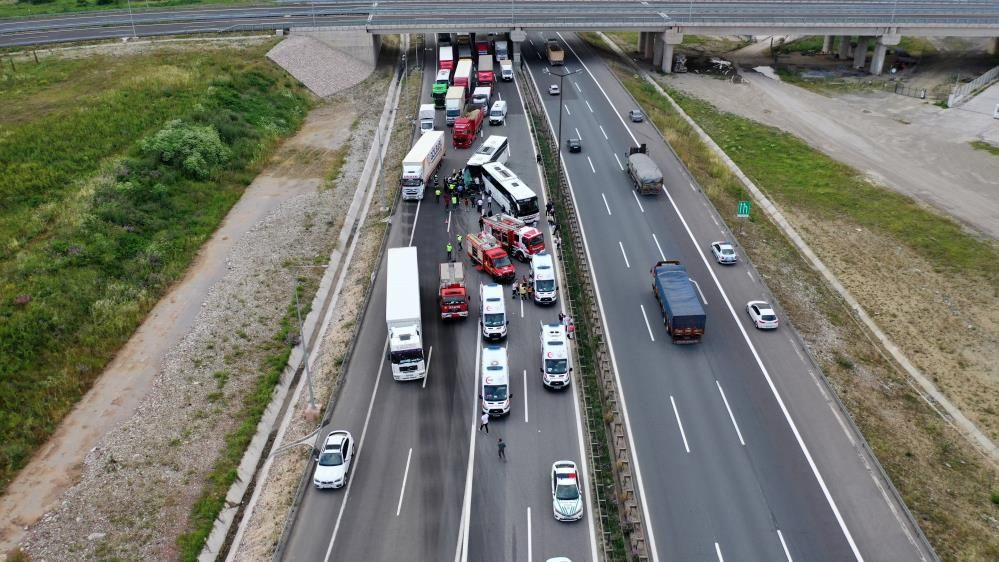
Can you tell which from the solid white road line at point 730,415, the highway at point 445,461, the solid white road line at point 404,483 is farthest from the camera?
the solid white road line at point 730,415

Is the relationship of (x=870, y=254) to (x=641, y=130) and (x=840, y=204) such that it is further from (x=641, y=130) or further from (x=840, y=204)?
(x=641, y=130)

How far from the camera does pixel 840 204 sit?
67438 mm

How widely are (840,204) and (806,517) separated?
43.3 m

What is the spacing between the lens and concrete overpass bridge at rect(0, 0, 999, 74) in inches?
3922

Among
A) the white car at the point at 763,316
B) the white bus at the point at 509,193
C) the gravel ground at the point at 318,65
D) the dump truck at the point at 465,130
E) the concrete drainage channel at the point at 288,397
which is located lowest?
the concrete drainage channel at the point at 288,397

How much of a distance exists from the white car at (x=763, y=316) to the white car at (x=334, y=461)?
86.2 feet

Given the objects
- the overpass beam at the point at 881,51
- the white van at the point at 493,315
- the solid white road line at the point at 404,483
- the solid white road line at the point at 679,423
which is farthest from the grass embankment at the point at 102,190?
the overpass beam at the point at 881,51

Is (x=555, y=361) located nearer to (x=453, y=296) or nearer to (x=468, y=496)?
(x=453, y=296)

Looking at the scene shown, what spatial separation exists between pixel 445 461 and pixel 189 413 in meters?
15.9

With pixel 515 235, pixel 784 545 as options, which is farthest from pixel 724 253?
pixel 784 545

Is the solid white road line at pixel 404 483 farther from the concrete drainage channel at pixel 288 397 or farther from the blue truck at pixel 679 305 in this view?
the blue truck at pixel 679 305

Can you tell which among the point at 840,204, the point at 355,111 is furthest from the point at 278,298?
the point at 840,204

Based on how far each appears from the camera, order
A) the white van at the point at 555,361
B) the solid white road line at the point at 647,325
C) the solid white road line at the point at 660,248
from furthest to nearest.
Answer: the solid white road line at the point at 660,248 → the solid white road line at the point at 647,325 → the white van at the point at 555,361

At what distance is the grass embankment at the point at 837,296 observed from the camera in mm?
35375
